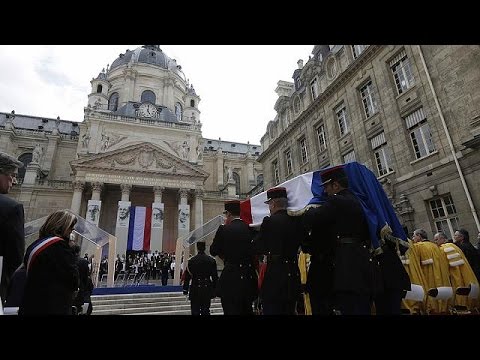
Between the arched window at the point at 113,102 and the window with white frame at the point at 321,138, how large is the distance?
120 ft

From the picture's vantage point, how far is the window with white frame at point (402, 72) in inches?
545

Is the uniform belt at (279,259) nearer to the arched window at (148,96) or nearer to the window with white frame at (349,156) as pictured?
the window with white frame at (349,156)

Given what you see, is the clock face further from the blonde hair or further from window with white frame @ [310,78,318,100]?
the blonde hair

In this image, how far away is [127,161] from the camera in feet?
105

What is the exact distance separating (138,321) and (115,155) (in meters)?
33.4

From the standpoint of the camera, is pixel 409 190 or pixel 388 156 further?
pixel 388 156

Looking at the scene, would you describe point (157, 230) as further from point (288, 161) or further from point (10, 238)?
point (10, 238)

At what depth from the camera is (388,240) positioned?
150 inches

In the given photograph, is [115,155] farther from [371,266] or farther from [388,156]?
[371,266]

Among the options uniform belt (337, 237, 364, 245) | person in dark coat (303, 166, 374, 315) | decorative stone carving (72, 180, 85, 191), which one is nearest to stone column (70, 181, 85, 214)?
decorative stone carving (72, 180, 85, 191)

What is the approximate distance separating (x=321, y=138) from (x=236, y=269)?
17104mm

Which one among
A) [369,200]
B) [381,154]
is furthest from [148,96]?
[369,200]
